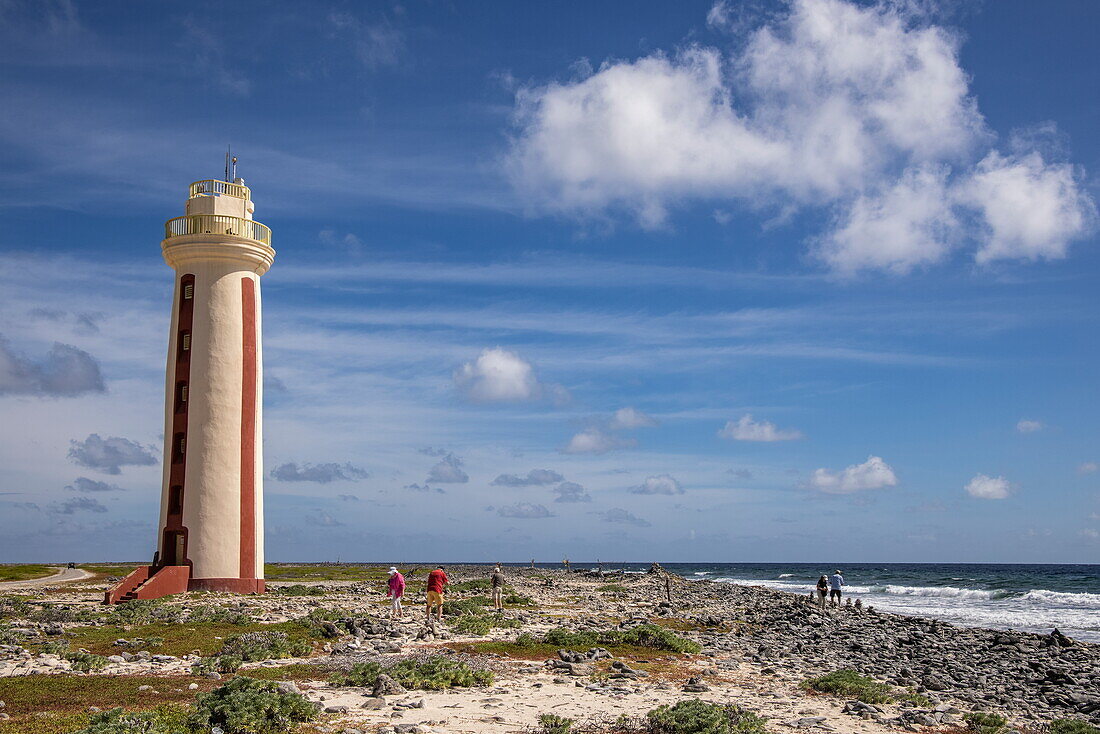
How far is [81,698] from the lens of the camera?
13117 millimetres

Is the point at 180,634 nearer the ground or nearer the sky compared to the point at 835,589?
nearer the sky

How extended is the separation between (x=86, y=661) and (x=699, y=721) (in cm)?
1133

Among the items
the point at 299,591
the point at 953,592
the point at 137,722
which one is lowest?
the point at 953,592

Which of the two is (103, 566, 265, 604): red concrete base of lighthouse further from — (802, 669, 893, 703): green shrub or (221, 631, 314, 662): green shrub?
(802, 669, 893, 703): green shrub

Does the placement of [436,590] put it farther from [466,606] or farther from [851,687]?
[851,687]

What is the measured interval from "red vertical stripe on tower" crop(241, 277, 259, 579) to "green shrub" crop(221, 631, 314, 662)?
14374 mm

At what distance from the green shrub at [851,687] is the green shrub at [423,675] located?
6.04 m

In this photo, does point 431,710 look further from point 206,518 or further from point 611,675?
point 206,518

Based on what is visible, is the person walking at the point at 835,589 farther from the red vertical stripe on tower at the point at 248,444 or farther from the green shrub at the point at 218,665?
the green shrub at the point at 218,665

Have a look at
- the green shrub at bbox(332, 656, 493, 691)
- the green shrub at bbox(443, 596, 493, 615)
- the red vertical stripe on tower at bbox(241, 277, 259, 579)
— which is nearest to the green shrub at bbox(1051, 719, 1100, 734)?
the green shrub at bbox(332, 656, 493, 691)

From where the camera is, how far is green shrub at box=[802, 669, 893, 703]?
15398 millimetres

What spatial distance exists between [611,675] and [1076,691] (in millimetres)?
10312

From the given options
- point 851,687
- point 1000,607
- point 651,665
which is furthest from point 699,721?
point 1000,607

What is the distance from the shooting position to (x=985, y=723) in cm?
1382
